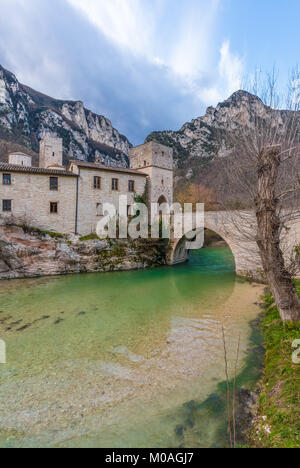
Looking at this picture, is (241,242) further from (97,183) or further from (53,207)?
(53,207)

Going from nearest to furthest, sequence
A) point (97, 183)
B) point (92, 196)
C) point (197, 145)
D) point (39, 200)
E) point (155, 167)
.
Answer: point (39, 200) → point (92, 196) → point (97, 183) → point (155, 167) → point (197, 145)

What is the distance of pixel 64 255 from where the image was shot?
1775cm

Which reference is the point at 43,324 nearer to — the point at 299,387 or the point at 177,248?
the point at 299,387

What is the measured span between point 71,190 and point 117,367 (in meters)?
17.2

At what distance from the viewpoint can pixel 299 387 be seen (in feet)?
12.8

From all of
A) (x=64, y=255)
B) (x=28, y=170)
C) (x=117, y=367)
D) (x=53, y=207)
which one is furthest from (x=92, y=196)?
(x=117, y=367)

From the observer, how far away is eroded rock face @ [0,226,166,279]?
1615 cm

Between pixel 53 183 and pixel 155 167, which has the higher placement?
pixel 155 167

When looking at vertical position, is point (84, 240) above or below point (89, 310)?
above

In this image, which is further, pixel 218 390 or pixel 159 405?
pixel 218 390

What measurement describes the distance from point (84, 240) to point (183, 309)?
11627 millimetres

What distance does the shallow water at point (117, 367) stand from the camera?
12.4ft
